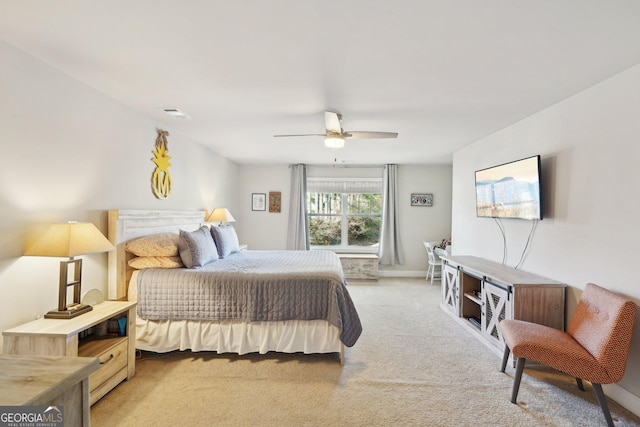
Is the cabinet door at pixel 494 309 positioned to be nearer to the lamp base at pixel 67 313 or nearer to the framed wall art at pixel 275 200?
the lamp base at pixel 67 313

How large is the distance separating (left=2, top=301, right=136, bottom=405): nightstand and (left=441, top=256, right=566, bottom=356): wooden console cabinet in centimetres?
325

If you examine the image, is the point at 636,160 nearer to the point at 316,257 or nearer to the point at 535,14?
the point at 535,14

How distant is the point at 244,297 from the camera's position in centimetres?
268

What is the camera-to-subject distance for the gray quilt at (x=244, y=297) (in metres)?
2.67

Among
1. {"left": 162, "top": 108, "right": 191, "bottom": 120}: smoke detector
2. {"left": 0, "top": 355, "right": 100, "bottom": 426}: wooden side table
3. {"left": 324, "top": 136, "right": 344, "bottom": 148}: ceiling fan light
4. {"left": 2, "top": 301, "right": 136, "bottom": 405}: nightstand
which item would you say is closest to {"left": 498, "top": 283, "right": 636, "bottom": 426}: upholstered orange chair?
{"left": 324, "top": 136, "right": 344, "bottom": 148}: ceiling fan light

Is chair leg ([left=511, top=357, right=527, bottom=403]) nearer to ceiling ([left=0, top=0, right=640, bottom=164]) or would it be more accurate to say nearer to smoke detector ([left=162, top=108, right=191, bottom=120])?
ceiling ([left=0, top=0, right=640, bottom=164])

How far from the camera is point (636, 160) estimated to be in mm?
2064

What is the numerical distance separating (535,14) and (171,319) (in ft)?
11.2

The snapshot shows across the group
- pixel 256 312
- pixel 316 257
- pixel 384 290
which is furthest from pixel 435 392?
pixel 384 290

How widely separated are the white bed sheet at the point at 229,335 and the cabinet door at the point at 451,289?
77.1 inches

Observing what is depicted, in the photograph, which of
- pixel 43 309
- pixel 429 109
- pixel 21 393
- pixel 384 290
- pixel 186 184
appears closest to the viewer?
pixel 21 393

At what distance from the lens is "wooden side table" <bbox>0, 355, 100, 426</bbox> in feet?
2.42

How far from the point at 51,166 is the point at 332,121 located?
7.34 feet

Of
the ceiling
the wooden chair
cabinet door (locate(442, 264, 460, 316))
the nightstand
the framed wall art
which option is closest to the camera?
the ceiling
